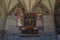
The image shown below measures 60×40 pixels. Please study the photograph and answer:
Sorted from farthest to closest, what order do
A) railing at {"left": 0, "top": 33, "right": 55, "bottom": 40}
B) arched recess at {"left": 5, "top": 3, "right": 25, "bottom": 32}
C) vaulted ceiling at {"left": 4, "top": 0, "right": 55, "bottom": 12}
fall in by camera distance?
Answer: vaulted ceiling at {"left": 4, "top": 0, "right": 55, "bottom": 12} < arched recess at {"left": 5, "top": 3, "right": 25, "bottom": 32} < railing at {"left": 0, "top": 33, "right": 55, "bottom": 40}

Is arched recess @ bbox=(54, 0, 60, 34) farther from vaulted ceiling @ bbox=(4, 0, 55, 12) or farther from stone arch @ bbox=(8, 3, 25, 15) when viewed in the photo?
stone arch @ bbox=(8, 3, 25, 15)

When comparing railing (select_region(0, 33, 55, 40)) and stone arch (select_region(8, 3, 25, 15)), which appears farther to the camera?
stone arch (select_region(8, 3, 25, 15))

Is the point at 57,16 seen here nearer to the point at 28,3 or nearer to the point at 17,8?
the point at 28,3

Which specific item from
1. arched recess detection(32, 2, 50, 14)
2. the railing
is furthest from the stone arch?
the railing

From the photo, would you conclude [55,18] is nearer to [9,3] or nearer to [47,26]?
[47,26]

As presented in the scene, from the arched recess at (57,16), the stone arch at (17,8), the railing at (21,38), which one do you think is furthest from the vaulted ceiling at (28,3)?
the railing at (21,38)

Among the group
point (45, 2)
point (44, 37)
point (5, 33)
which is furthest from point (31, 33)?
point (45, 2)

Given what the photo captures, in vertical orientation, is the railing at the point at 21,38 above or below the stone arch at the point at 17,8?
below

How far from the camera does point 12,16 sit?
1184 cm

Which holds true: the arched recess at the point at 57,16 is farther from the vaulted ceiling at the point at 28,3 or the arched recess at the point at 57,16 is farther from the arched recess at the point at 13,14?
the arched recess at the point at 13,14

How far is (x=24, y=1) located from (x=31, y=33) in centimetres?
252

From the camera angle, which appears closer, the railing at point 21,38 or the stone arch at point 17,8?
the railing at point 21,38

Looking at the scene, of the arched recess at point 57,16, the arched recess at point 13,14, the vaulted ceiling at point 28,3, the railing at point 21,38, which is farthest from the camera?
the vaulted ceiling at point 28,3

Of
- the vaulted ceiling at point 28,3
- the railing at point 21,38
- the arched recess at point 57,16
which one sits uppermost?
the vaulted ceiling at point 28,3
